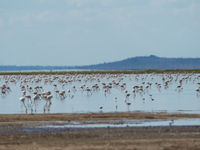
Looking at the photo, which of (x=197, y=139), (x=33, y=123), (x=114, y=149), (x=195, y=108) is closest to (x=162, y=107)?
(x=195, y=108)

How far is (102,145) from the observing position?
615 inches

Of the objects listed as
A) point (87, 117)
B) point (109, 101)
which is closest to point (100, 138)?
point (87, 117)

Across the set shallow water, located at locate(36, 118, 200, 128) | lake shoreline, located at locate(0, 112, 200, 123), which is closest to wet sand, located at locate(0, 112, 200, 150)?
shallow water, located at locate(36, 118, 200, 128)

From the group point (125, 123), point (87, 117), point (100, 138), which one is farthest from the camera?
point (87, 117)

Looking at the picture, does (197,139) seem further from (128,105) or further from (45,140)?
(128,105)

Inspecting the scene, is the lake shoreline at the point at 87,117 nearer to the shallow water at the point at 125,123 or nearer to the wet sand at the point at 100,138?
the shallow water at the point at 125,123

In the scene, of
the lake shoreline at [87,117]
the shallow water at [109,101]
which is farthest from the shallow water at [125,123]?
the shallow water at [109,101]

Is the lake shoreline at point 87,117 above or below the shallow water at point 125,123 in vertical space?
above

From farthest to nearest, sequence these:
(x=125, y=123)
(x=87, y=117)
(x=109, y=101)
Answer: (x=109, y=101) < (x=87, y=117) < (x=125, y=123)

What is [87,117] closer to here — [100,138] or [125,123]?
[125,123]

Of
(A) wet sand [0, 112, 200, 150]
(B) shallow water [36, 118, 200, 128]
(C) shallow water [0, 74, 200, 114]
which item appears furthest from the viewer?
(C) shallow water [0, 74, 200, 114]

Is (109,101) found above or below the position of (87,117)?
below

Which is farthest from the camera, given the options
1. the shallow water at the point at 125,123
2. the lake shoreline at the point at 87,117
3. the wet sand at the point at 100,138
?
the lake shoreline at the point at 87,117

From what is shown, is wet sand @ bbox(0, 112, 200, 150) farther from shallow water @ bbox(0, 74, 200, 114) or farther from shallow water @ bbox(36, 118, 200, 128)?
shallow water @ bbox(0, 74, 200, 114)
